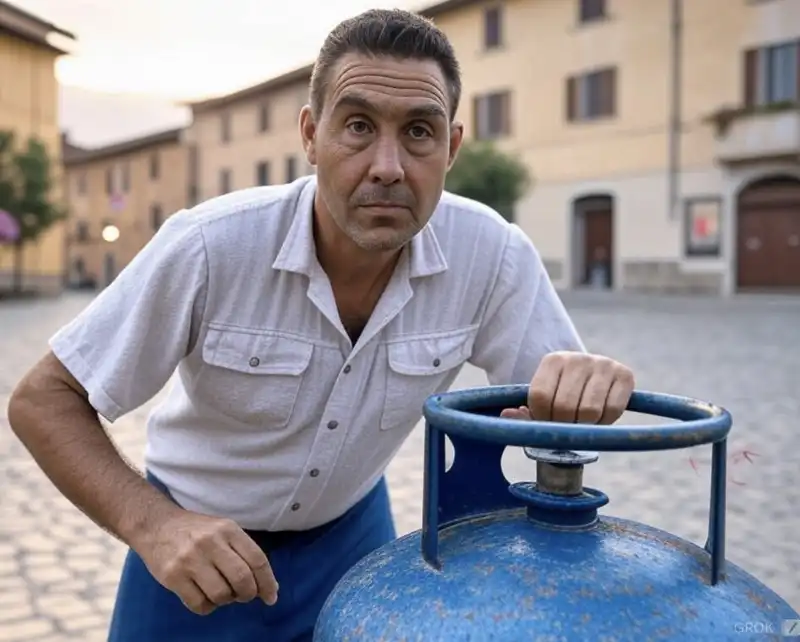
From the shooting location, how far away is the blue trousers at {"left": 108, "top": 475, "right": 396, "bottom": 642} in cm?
195

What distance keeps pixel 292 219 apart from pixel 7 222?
26576 mm

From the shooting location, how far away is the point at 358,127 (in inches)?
62.4

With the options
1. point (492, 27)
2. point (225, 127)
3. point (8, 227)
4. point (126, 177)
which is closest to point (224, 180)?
point (225, 127)

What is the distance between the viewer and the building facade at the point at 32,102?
27938 millimetres

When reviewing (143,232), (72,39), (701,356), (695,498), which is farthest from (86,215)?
(695,498)

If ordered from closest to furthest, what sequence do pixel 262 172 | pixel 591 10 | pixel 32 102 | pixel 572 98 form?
pixel 591 10 → pixel 572 98 → pixel 32 102 → pixel 262 172

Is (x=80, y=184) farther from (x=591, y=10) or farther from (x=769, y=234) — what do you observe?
(x=769, y=234)

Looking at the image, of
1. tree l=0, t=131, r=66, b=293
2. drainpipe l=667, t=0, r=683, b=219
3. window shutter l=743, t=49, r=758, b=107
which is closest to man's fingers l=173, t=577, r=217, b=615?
window shutter l=743, t=49, r=758, b=107

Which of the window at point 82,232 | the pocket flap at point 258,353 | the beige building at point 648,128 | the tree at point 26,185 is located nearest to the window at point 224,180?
the window at point 82,232

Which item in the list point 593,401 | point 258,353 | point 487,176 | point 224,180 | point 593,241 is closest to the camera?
point 593,401

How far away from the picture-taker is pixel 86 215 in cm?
4919

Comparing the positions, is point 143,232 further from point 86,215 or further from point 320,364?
point 320,364

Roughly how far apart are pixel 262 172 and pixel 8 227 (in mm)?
13871

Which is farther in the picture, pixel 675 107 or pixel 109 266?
pixel 109 266
